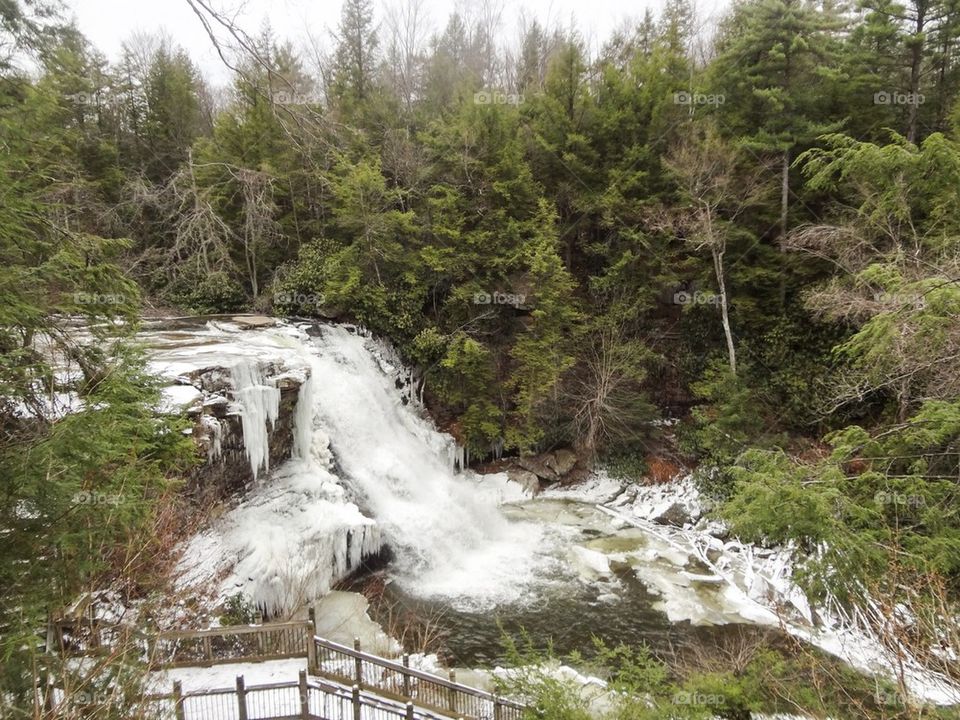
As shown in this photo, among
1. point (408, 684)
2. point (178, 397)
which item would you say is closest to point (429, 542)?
point (408, 684)

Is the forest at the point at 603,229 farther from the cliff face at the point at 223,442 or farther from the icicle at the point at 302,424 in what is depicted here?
the icicle at the point at 302,424

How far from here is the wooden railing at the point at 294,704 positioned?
6258 millimetres

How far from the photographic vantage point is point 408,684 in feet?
22.0

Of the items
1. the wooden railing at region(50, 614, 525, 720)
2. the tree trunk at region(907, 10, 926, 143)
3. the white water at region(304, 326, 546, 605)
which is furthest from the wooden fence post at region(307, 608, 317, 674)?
the tree trunk at region(907, 10, 926, 143)

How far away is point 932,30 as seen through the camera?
11.4m

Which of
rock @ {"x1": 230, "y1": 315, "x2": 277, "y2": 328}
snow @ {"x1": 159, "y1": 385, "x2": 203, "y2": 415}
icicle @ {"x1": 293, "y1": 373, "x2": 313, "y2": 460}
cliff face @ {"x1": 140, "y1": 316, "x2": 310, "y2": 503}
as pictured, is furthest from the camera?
rock @ {"x1": 230, "y1": 315, "x2": 277, "y2": 328}

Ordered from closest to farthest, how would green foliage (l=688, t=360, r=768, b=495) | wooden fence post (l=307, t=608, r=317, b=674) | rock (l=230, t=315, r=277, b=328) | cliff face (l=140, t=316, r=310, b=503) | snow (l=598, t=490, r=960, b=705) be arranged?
1. wooden fence post (l=307, t=608, r=317, b=674)
2. snow (l=598, t=490, r=960, b=705)
3. cliff face (l=140, t=316, r=310, b=503)
4. green foliage (l=688, t=360, r=768, b=495)
5. rock (l=230, t=315, r=277, b=328)

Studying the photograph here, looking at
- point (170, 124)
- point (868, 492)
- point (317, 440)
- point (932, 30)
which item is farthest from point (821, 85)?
point (170, 124)

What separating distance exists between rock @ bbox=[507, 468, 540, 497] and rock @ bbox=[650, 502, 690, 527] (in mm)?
3096

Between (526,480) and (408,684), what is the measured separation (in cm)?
790

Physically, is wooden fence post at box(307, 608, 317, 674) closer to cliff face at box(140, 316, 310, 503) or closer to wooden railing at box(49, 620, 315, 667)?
wooden railing at box(49, 620, 315, 667)

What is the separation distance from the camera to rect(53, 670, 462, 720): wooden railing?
6.26m

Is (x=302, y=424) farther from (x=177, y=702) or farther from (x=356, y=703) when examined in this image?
(x=177, y=702)

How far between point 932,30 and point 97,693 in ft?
58.3
